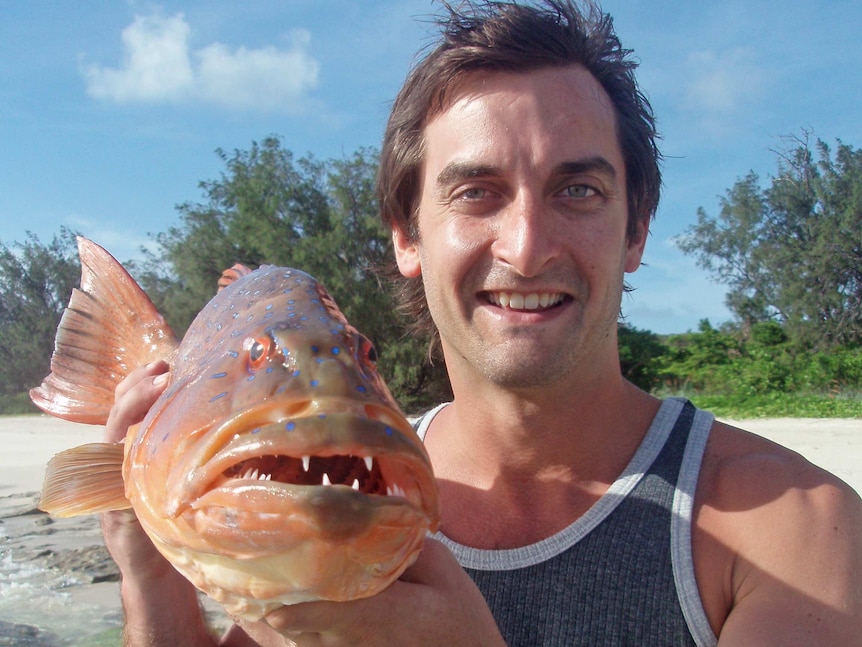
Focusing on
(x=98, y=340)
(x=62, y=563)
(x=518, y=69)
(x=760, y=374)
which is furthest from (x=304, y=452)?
(x=760, y=374)

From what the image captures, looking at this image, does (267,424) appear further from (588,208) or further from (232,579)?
(588,208)

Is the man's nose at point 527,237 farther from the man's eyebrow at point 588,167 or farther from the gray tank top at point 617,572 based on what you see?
the gray tank top at point 617,572

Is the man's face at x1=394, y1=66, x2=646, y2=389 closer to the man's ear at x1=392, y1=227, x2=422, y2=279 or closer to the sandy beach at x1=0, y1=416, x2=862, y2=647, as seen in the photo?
the man's ear at x1=392, y1=227, x2=422, y2=279

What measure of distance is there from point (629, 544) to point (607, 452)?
37cm

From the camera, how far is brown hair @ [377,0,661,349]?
2.53 metres

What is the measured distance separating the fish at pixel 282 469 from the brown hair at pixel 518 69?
1294mm

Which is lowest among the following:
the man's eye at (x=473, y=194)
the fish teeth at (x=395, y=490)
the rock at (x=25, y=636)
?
the rock at (x=25, y=636)

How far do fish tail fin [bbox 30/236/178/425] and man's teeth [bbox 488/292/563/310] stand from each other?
1055 mm

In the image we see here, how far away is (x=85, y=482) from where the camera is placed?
66.9 inches

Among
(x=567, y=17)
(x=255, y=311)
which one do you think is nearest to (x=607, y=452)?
(x=255, y=311)

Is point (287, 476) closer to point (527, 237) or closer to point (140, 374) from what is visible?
point (140, 374)

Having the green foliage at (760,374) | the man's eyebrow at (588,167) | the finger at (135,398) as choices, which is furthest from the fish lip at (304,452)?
the green foliage at (760,374)

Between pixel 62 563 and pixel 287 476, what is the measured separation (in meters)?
6.34

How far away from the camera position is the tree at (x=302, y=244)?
874 inches
